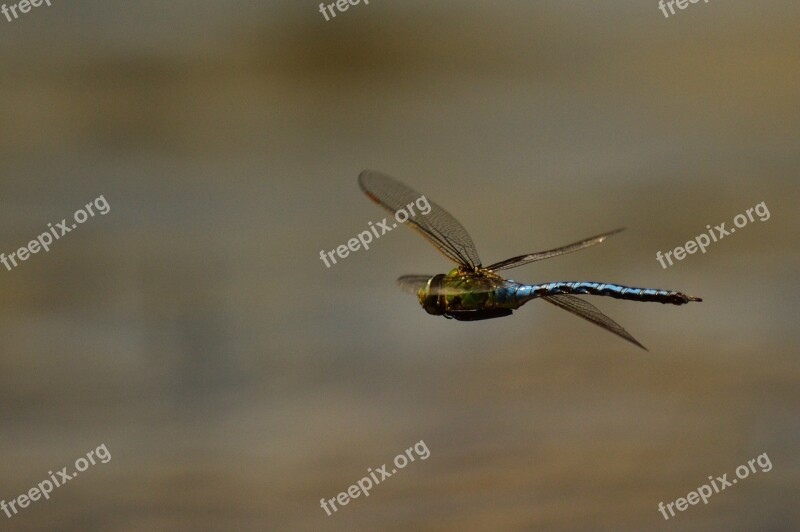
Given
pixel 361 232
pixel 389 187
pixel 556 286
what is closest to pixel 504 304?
pixel 556 286

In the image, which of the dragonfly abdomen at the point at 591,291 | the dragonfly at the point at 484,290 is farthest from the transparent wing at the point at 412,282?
the dragonfly abdomen at the point at 591,291

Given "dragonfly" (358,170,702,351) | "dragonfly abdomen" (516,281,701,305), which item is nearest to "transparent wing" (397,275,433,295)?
"dragonfly" (358,170,702,351)

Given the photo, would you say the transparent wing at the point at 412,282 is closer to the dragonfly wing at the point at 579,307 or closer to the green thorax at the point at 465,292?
the green thorax at the point at 465,292

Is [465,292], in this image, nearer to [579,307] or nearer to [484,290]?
[484,290]

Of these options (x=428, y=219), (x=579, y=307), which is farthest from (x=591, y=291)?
(x=428, y=219)

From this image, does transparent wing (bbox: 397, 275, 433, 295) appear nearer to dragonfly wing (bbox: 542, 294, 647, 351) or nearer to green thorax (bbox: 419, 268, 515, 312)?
green thorax (bbox: 419, 268, 515, 312)

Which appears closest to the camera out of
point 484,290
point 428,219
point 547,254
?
point 484,290
